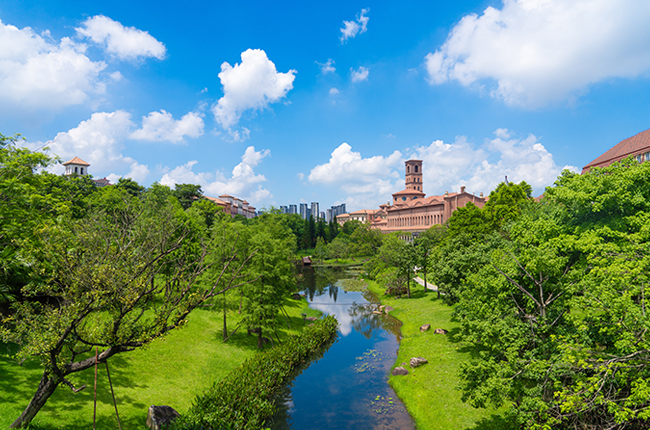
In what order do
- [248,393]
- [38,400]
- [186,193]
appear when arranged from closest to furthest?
[38,400]
[248,393]
[186,193]

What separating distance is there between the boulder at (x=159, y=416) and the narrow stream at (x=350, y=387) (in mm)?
5986

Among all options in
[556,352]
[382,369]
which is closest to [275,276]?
[382,369]

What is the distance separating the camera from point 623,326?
934 cm

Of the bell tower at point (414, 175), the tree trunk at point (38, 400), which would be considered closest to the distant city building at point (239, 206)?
the bell tower at point (414, 175)

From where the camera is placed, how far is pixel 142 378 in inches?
704

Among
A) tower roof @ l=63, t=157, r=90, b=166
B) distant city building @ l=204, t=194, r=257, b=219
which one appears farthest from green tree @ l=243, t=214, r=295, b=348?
distant city building @ l=204, t=194, r=257, b=219

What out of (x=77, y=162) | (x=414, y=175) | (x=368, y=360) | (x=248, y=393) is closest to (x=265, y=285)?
(x=248, y=393)

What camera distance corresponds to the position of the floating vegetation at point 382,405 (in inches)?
750

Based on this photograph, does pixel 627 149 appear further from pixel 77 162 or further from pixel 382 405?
pixel 77 162

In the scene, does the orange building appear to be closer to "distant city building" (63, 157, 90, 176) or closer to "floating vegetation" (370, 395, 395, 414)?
"floating vegetation" (370, 395, 395, 414)

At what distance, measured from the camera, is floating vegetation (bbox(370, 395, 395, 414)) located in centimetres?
1905

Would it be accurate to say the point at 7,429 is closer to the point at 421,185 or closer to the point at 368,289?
the point at 368,289

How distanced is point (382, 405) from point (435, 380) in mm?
3889

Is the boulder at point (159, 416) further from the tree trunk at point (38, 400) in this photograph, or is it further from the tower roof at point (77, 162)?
the tower roof at point (77, 162)
